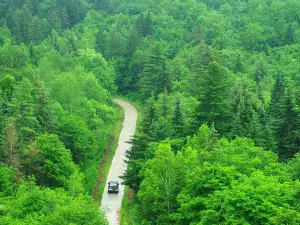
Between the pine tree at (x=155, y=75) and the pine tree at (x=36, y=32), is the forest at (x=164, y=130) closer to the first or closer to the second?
the pine tree at (x=155, y=75)

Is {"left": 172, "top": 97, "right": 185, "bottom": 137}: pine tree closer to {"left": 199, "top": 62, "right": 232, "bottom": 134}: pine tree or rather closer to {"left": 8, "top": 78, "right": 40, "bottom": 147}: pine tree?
{"left": 199, "top": 62, "right": 232, "bottom": 134}: pine tree

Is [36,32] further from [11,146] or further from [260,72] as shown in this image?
[11,146]

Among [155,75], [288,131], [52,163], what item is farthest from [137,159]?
[155,75]

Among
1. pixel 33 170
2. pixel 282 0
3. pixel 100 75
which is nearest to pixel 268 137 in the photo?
pixel 33 170

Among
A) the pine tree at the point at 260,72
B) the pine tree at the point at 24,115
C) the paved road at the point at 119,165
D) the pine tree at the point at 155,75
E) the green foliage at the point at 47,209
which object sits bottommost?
the paved road at the point at 119,165

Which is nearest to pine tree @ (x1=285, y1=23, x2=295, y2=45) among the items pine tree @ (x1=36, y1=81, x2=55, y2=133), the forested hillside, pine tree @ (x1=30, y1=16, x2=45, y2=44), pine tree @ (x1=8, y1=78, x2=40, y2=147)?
the forested hillside

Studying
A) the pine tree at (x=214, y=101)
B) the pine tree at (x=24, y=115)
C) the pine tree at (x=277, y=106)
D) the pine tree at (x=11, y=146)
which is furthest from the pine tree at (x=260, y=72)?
Result: the pine tree at (x=11, y=146)
